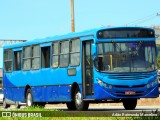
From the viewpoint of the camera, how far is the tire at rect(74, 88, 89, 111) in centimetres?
2459

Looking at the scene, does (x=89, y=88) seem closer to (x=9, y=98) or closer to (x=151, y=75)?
(x=151, y=75)

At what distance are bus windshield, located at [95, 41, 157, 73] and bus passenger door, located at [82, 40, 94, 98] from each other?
27.7 inches

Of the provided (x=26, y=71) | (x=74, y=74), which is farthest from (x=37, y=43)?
(x=74, y=74)

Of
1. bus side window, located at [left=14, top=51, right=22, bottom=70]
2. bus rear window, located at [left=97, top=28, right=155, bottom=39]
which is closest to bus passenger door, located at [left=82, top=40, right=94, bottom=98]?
bus rear window, located at [left=97, top=28, right=155, bottom=39]

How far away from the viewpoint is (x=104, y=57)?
77.0 feet

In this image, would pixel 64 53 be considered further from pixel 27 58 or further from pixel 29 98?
pixel 29 98

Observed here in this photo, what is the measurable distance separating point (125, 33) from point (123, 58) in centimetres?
112

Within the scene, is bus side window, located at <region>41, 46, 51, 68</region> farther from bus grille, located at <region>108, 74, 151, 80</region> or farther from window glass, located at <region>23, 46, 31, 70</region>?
bus grille, located at <region>108, 74, 151, 80</region>

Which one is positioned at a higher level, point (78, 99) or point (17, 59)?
point (17, 59)

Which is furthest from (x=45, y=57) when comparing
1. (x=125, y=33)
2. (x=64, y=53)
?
(x=125, y=33)

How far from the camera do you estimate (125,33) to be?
79.3 ft

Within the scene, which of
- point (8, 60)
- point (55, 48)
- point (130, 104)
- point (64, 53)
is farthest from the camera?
point (8, 60)

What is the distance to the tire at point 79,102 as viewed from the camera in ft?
80.7

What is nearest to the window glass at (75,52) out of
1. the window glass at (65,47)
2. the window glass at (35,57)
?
the window glass at (65,47)
